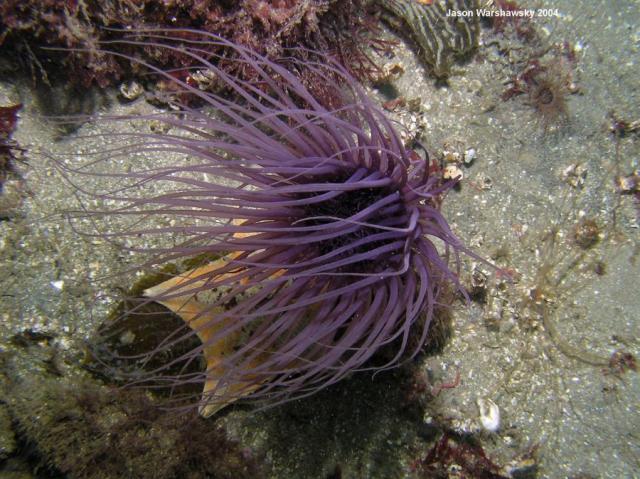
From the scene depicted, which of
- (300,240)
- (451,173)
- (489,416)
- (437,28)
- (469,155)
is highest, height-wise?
(437,28)

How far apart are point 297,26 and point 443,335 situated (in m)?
3.31

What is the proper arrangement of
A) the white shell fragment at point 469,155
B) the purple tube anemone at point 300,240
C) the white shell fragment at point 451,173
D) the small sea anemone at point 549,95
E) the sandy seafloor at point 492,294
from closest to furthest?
the purple tube anemone at point 300,240 < the sandy seafloor at point 492,294 < the white shell fragment at point 451,173 < the white shell fragment at point 469,155 < the small sea anemone at point 549,95

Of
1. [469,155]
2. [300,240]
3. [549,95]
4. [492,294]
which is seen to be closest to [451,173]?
[469,155]

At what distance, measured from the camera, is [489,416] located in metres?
3.96

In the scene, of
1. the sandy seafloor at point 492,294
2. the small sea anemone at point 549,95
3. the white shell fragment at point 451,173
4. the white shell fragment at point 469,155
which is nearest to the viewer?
the sandy seafloor at point 492,294

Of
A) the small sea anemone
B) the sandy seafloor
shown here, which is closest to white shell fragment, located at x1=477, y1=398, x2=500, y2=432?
the sandy seafloor

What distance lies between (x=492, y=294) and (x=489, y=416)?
114 cm

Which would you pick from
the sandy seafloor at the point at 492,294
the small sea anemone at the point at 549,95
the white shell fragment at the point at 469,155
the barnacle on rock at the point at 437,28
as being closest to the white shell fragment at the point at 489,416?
the sandy seafloor at the point at 492,294

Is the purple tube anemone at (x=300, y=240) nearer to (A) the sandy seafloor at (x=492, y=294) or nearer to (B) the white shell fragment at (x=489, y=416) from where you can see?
(A) the sandy seafloor at (x=492, y=294)

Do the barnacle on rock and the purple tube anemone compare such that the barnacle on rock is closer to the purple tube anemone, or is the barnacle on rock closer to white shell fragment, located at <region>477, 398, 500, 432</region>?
the purple tube anemone

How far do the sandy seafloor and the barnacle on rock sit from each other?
0.68ft

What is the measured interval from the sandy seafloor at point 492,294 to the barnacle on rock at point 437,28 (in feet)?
0.68

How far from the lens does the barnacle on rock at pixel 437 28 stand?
4777 millimetres

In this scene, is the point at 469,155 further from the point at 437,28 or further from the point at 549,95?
the point at 437,28
